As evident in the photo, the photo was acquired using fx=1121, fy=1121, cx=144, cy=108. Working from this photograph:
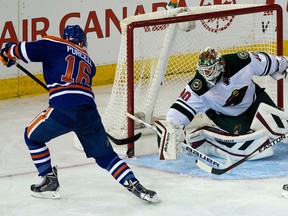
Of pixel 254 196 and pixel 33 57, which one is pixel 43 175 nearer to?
pixel 33 57

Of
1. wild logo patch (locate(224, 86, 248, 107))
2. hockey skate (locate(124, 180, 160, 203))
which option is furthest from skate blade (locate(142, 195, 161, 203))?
wild logo patch (locate(224, 86, 248, 107))

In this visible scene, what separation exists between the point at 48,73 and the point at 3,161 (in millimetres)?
1083

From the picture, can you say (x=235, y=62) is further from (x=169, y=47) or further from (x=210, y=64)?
(x=169, y=47)

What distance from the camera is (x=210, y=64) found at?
597cm

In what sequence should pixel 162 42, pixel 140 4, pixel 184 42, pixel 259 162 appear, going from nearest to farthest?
pixel 259 162
pixel 162 42
pixel 184 42
pixel 140 4

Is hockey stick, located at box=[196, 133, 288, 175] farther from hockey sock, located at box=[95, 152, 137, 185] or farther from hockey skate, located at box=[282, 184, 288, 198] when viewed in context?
hockey sock, located at box=[95, 152, 137, 185]

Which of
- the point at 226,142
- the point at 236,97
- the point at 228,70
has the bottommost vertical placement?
the point at 226,142

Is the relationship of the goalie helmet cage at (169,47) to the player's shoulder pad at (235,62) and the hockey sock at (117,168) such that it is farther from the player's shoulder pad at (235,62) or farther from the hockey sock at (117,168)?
the hockey sock at (117,168)

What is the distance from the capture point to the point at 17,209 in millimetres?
5391

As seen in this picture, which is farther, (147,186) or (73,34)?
(147,186)

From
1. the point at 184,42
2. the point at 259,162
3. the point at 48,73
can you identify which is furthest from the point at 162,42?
the point at 48,73

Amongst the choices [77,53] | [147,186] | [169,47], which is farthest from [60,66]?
[169,47]

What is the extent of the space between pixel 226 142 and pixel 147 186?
0.68 metres

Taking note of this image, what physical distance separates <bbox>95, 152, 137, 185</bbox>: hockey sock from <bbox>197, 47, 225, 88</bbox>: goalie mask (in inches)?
32.4
